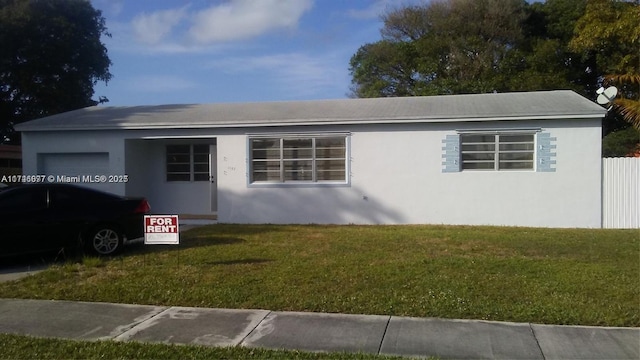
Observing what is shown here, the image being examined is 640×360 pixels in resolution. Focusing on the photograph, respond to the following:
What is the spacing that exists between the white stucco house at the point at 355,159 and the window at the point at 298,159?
29mm

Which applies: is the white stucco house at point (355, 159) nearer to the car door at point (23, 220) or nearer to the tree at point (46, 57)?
the car door at point (23, 220)

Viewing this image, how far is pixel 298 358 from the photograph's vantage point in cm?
501

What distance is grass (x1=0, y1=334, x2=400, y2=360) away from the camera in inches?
200

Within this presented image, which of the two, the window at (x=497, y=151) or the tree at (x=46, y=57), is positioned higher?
the tree at (x=46, y=57)

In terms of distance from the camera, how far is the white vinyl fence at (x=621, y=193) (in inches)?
521

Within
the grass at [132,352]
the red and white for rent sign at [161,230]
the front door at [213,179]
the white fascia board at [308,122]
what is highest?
the white fascia board at [308,122]

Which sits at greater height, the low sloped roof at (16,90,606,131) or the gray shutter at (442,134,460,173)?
the low sloped roof at (16,90,606,131)

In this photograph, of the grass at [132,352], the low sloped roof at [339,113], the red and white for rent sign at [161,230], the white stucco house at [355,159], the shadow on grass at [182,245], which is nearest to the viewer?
the grass at [132,352]

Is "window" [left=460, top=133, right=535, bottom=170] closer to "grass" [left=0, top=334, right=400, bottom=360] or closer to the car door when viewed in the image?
the car door

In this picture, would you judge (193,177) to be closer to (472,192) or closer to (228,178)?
(228,178)

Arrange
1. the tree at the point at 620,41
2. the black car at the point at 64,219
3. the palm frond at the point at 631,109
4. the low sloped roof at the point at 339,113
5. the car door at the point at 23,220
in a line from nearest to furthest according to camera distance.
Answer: the car door at the point at 23,220 < the black car at the point at 64,219 < the low sloped roof at the point at 339,113 < the palm frond at the point at 631,109 < the tree at the point at 620,41

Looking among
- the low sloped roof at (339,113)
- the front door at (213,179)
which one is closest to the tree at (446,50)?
the low sloped roof at (339,113)

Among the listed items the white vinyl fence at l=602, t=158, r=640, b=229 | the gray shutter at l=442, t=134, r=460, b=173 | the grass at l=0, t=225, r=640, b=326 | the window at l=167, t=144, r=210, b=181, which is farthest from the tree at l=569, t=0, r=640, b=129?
the window at l=167, t=144, r=210, b=181

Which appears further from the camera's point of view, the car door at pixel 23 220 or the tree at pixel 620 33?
the tree at pixel 620 33
